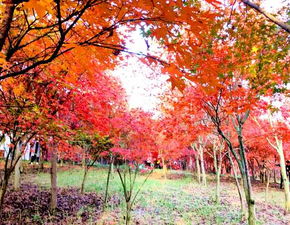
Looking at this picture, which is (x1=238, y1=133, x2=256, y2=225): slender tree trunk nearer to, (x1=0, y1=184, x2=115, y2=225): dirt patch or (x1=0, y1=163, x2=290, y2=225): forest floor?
(x1=0, y1=163, x2=290, y2=225): forest floor

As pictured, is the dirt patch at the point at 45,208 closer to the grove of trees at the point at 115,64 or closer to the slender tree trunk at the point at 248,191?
the grove of trees at the point at 115,64

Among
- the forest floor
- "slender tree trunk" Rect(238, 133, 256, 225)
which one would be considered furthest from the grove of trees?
the forest floor

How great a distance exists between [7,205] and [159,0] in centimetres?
1050

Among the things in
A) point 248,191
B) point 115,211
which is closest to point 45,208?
point 115,211

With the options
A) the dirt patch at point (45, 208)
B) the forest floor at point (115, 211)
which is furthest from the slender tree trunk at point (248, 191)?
the dirt patch at point (45, 208)

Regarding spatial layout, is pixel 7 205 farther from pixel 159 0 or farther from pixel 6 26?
pixel 159 0

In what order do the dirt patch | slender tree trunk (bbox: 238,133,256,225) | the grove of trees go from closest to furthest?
the grove of trees
slender tree trunk (bbox: 238,133,256,225)
the dirt patch

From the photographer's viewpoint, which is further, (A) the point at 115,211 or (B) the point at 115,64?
(A) the point at 115,211

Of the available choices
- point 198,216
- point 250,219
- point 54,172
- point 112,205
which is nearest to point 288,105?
point 198,216

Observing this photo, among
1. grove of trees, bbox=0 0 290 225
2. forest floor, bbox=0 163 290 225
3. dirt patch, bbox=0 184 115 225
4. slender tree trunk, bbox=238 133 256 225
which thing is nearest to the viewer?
grove of trees, bbox=0 0 290 225

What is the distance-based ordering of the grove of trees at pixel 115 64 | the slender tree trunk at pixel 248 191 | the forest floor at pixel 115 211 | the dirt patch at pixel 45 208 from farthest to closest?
the forest floor at pixel 115 211
the dirt patch at pixel 45 208
the slender tree trunk at pixel 248 191
the grove of trees at pixel 115 64

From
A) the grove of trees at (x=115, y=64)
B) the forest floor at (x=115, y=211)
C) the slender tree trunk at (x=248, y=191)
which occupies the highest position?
the grove of trees at (x=115, y=64)

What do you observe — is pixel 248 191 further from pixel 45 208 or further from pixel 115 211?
pixel 45 208

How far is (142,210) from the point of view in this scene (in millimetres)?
10125
